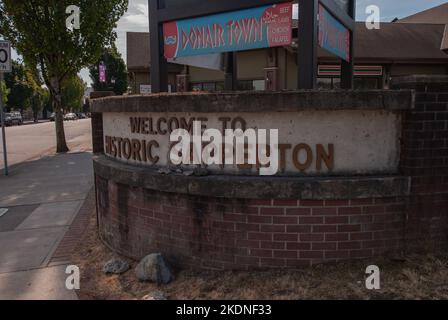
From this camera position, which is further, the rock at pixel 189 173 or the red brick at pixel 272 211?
the rock at pixel 189 173

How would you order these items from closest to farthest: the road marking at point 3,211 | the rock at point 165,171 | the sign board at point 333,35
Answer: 1. the rock at point 165,171
2. the sign board at point 333,35
3. the road marking at point 3,211

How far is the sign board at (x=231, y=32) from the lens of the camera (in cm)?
410

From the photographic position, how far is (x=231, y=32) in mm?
4422

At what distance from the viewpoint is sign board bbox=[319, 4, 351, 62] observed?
14.6 feet

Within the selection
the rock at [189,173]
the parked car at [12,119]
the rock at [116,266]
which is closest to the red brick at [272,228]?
the rock at [189,173]

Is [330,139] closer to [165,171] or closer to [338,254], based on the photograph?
[338,254]

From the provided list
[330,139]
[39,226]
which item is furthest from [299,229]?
[39,226]

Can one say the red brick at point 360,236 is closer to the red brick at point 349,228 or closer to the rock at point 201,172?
the red brick at point 349,228

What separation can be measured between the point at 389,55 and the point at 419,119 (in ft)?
44.1

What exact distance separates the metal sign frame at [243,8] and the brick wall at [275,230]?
1.27 meters

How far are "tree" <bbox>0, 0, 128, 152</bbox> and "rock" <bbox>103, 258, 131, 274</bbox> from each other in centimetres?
1245

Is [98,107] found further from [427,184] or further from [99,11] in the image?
[99,11]

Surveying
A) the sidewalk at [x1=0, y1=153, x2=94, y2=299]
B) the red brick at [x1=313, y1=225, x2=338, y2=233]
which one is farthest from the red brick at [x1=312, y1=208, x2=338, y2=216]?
the sidewalk at [x1=0, y1=153, x2=94, y2=299]

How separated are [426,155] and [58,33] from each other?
46.4ft
